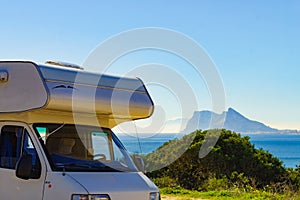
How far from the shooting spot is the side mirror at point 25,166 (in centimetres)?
682

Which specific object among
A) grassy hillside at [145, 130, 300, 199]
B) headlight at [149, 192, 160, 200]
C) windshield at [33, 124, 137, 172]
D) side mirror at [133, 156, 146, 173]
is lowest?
grassy hillside at [145, 130, 300, 199]

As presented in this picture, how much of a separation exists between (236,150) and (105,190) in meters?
13.9

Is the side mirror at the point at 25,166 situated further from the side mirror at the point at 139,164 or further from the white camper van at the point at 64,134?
the side mirror at the point at 139,164

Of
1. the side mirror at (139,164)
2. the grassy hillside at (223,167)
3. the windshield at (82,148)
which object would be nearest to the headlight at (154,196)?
the windshield at (82,148)

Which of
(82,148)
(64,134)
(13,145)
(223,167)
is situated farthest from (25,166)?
(223,167)

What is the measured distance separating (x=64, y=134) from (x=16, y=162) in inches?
30.8

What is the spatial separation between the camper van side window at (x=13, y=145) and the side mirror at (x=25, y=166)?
33 centimetres

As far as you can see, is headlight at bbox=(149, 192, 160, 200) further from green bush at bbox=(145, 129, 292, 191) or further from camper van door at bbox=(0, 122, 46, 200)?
green bush at bbox=(145, 129, 292, 191)

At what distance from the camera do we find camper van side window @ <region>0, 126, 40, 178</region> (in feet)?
24.2

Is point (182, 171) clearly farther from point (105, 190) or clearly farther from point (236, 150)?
point (105, 190)

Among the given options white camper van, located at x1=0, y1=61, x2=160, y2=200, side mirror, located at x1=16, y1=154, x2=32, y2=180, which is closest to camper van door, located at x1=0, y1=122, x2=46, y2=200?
white camper van, located at x1=0, y1=61, x2=160, y2=200

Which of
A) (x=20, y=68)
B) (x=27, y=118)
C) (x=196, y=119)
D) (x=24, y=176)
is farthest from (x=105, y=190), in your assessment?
(x=196, y=119)

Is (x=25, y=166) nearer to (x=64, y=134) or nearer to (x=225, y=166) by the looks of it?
(x=64, y=134)

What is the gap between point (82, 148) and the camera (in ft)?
25.7
